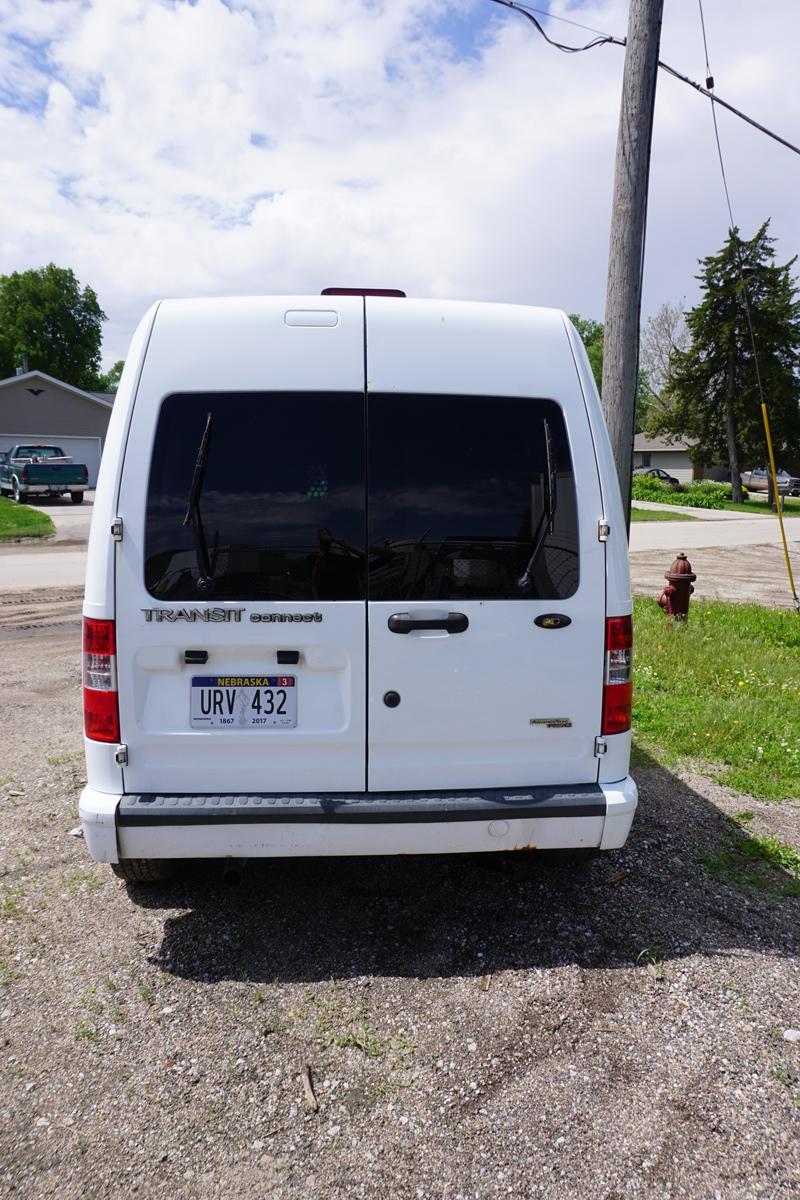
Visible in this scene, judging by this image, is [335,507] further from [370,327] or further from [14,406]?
[14,406]

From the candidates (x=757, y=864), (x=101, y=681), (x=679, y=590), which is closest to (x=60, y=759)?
(x=101, y=681)

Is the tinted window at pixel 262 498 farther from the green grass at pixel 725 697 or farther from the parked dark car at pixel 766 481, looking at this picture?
the parked dark car at pixel 766 481

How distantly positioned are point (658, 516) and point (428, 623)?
32253mm

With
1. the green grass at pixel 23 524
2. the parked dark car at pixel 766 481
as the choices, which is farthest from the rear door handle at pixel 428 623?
the parked dark car at pixel 766 481

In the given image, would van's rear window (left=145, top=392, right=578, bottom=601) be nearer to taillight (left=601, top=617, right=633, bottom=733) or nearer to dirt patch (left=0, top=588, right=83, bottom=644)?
taillight (left=601, top=617, right=633, bottom=733)

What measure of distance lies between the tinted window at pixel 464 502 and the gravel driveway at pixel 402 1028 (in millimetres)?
1460

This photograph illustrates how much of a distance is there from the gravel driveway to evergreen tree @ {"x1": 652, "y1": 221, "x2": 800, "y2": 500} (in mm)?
45719

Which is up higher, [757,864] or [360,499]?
[360,499]

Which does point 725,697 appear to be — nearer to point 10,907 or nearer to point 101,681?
point 101,681

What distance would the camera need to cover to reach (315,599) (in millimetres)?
3096

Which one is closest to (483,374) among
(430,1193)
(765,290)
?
(430,1193)

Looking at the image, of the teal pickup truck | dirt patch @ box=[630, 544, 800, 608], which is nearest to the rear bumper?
dirt patch @ box=[630, 544, 800, 608]

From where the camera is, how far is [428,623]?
3.12 meters

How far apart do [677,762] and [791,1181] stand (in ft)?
11.2
